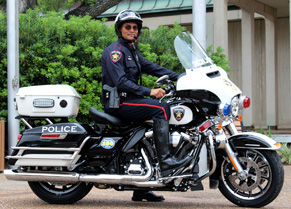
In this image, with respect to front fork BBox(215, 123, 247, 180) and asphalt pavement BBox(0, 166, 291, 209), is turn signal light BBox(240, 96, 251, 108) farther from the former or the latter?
asphalt pavement BBox(0, 166, 291, 209)

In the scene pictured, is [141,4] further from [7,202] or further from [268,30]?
[7,202]

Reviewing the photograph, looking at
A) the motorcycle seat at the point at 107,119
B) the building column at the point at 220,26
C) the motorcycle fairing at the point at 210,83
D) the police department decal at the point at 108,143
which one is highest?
the building column at the point at 220,26

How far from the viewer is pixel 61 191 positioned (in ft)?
20.3

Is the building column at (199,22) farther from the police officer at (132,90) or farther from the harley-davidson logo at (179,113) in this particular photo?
the harley-davidson logo at (179,113)

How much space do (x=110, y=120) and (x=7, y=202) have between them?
1.47 meters

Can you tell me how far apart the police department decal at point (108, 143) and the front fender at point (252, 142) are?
118cm

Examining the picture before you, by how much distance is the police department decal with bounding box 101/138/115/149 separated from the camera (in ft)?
19.5

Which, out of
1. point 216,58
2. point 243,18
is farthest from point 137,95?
point 243,18

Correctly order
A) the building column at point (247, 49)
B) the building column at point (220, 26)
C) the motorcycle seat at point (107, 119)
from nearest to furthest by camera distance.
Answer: the motorcycle seat at point (107, 119)
the building column at point (220, 26)
the building column at point (247, 49)

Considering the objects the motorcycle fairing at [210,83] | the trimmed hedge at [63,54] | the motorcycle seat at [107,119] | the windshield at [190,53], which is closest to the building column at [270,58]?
the trimmed hedge at [63,54]

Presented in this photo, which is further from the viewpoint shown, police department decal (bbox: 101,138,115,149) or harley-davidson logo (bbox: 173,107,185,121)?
police department decal (bbox: 101,138,115,149)

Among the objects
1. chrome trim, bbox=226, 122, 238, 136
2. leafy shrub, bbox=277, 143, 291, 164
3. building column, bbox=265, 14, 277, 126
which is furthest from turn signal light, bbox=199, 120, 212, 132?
building column, bbox=265, 14, 277, 126

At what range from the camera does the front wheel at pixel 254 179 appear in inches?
218

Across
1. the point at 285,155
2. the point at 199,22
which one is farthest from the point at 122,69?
the point at 285,155
